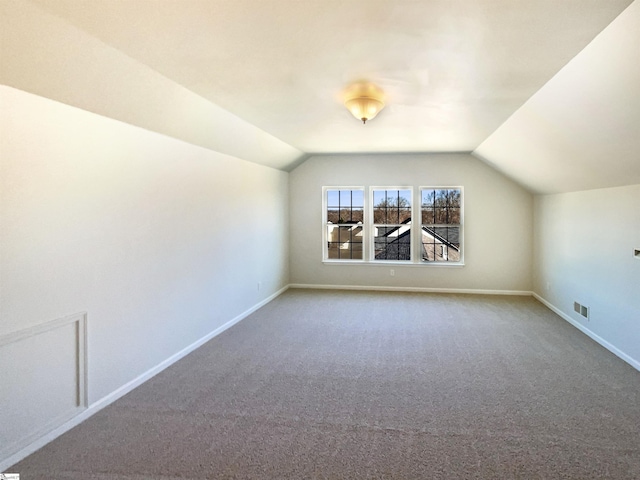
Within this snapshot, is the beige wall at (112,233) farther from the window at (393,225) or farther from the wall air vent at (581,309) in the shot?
the wall air vent at (581,309)

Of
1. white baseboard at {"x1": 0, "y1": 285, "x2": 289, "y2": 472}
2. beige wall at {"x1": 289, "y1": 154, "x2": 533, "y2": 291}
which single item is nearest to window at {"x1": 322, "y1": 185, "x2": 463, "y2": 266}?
beige wall at {"x1": 289, "y1": 154, "x2": 533, "y2": 291}

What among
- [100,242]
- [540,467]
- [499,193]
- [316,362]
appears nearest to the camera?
[540,467]

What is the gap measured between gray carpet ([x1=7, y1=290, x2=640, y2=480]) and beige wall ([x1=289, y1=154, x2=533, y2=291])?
2.27m

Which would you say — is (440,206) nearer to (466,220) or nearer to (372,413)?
(466,220)

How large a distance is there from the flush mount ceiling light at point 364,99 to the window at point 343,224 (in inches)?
154

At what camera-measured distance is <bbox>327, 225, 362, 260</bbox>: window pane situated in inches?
286

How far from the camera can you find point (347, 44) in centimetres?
226

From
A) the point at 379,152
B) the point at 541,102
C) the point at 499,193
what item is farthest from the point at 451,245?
the point at 541,102

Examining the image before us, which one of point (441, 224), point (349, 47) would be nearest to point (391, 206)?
point (441, 224)

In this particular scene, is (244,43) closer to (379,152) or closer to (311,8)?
(311,8)

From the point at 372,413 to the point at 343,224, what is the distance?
479cm

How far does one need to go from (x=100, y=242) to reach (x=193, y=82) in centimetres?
137

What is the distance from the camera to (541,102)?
319 centimetres

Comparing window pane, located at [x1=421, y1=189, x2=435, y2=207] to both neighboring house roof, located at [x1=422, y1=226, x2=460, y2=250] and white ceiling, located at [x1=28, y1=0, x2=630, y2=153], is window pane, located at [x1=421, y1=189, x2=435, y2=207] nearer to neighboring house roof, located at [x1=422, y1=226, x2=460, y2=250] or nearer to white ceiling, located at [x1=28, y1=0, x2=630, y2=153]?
neighboring house roof, located at [x1=422, y1=226, x2=460, y2=250]
